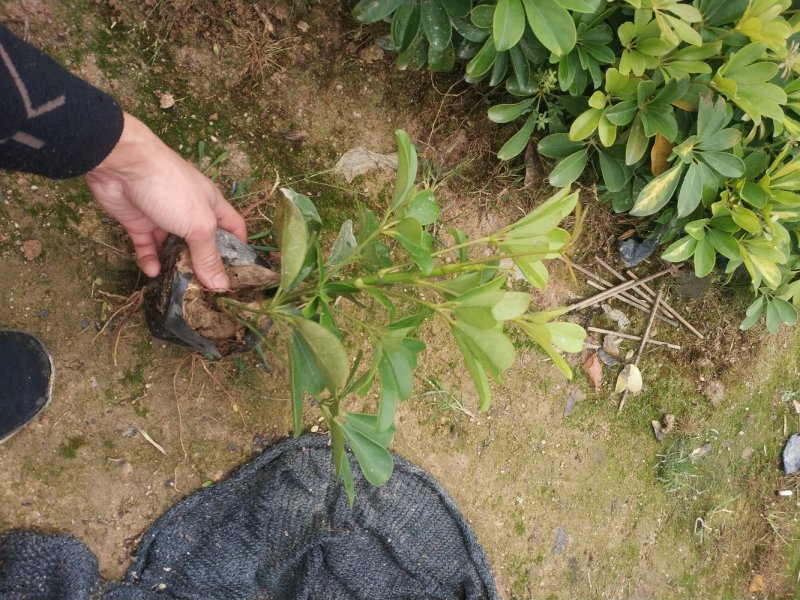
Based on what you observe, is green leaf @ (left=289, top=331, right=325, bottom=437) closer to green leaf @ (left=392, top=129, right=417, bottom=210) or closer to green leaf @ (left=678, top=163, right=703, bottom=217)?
green leaf @ (left=392, top=129, right=417, bottom=210)

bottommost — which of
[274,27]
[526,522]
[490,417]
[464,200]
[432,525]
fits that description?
[526,522]

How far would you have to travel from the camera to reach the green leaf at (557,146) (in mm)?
1752

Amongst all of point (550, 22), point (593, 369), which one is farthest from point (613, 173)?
point (593, 369)

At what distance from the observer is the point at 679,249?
186 cm

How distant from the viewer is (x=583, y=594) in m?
2.34

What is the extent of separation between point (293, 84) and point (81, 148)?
87 centimetres

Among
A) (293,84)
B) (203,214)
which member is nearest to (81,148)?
(203,214)

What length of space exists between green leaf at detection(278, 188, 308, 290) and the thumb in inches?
9.2

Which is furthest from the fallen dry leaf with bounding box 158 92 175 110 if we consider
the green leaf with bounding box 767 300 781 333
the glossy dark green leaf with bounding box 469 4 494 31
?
the green leaf with bounding box 767 300 781 333

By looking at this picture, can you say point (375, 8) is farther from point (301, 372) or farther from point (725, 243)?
point (725, 243)

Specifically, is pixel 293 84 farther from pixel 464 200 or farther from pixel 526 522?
pixel 526 522

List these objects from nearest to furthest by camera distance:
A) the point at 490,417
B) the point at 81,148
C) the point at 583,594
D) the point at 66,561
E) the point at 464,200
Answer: the point at 81,148 → the point at 66,561 → the point at 464,200 → the point at 490,417 → the point at 583,594

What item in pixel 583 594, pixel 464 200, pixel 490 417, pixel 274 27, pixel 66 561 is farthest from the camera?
pixel 583 594

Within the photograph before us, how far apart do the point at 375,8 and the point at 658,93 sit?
775 mm
